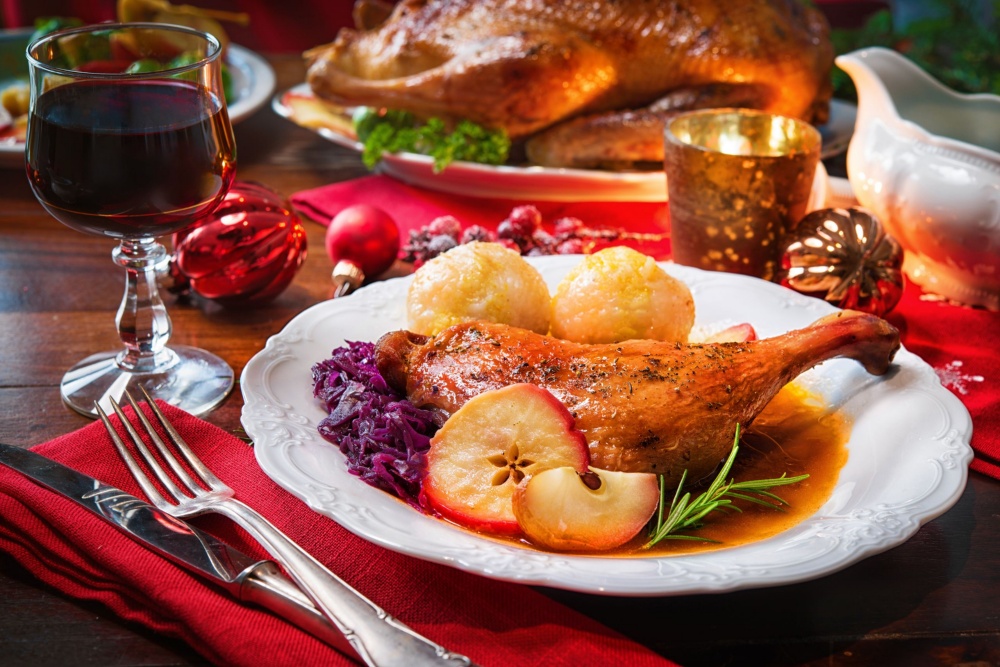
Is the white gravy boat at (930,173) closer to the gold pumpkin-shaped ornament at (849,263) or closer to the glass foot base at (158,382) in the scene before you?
Answer: the gold pumpkin-shaped ornament at (849,263)

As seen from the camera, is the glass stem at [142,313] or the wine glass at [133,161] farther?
the glass stem at [142,313]

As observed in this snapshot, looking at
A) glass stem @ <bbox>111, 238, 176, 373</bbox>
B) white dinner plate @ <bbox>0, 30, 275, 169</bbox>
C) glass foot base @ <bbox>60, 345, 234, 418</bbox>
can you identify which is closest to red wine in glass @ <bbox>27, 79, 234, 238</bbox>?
glass stem @ <bbox>111, 238, 176, 373</bbox>

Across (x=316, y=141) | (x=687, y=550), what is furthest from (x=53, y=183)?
(x=316, y=141)

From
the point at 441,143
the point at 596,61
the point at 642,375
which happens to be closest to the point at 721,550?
the point at 642,375

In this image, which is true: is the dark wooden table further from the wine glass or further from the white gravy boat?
the white gravy boat

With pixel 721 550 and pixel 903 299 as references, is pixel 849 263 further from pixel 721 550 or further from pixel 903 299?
pixel 721 550

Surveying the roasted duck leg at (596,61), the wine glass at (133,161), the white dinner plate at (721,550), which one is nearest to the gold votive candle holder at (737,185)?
the white dinner plate at (721,550)
